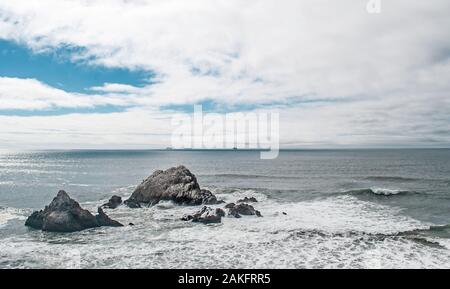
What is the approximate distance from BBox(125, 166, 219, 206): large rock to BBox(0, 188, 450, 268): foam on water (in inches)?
221

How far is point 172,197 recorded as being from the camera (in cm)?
2884

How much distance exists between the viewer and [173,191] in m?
29.2

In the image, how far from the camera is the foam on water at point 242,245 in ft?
40.7

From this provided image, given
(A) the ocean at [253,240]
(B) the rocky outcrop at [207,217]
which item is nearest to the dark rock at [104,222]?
(A) the ocean at [253,240]

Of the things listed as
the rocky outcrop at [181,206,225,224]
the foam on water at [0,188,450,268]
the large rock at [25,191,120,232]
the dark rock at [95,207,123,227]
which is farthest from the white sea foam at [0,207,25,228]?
the rocky outcrop at [181,206,225,224]

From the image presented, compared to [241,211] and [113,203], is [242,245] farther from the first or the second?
[113,203]

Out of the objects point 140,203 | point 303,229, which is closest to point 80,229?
point 140,203

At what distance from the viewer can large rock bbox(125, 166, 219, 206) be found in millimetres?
28562

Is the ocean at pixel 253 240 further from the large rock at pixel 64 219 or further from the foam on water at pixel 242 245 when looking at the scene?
the large rock at pixel 64 219

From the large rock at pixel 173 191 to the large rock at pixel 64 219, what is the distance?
8105 mm

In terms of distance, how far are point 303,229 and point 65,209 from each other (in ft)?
49.9

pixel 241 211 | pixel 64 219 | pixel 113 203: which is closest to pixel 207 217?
pixel 241 211
